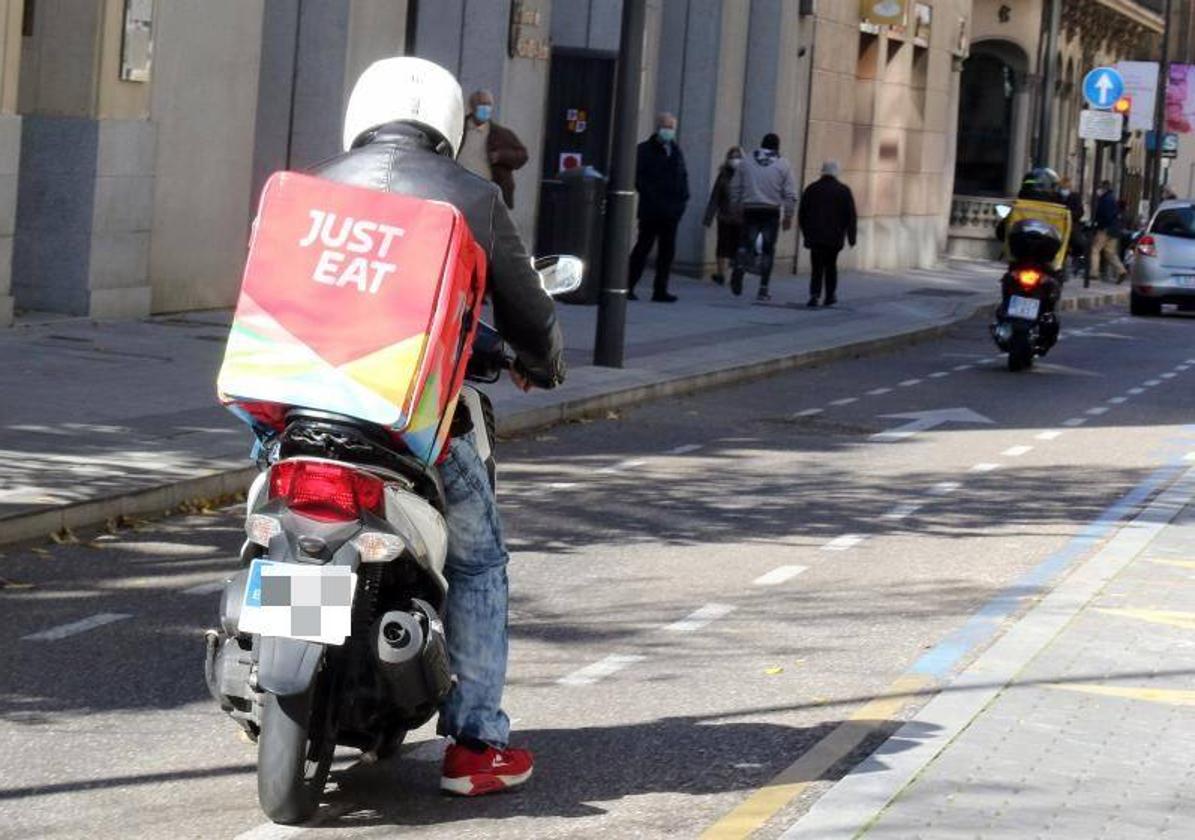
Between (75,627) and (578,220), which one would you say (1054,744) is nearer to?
(75,627)

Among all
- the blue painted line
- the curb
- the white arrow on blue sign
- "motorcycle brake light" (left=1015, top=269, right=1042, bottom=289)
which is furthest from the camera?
the white arrow on blue sign

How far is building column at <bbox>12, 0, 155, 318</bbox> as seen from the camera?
55.8ft

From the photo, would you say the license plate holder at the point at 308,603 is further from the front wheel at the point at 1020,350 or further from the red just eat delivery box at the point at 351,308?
the front wheel at the point at 1020,350

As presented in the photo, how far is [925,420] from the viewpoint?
55.7ft

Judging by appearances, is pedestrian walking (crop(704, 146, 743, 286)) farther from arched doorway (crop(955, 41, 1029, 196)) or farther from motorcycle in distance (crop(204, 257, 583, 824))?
arched doorway (crop(955, 41, 1029, 196))

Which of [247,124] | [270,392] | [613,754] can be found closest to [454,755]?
[613,754]

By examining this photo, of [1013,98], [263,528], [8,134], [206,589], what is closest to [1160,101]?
[1013,98]

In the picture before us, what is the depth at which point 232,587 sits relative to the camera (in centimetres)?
543

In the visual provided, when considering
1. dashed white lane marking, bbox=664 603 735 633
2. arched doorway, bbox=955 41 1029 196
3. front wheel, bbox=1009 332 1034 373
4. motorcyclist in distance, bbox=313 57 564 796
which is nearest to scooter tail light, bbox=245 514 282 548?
motorcyclist in distance, bbox=313 57 564 796

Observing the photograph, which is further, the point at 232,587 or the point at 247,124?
the point at 247,124

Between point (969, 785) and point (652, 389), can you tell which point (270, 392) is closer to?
point (969, 785)

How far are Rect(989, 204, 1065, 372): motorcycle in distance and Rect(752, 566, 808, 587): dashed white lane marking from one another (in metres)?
11.9

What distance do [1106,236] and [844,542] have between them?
34.9 metres

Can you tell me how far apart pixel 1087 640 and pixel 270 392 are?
145 inches
